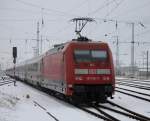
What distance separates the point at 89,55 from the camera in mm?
21031

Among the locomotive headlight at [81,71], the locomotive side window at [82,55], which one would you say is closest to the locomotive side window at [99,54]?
the locomotive side window at [82,55]

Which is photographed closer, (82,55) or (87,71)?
(87,71)

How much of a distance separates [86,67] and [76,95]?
1362 mm

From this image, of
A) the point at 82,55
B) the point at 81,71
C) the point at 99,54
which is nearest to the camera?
the point at 81,71

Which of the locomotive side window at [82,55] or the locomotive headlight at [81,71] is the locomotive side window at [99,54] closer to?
the locomotive side window at [82,55]

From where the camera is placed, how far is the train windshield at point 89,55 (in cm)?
2088

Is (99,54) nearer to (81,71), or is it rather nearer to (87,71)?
(87,71)

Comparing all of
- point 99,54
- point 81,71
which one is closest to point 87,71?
point 81,71

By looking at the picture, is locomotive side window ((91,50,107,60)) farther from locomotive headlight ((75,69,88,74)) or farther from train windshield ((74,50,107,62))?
locomotive headlight ((75,69,88,74))

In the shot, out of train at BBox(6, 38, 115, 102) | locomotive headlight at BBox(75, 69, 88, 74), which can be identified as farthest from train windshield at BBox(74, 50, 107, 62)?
locomotive headlight at BBox(75, 69, 88, 74)

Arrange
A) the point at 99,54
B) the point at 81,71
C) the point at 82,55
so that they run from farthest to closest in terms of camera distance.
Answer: the point at 99,54
the point at 82,55
the point at 81,71

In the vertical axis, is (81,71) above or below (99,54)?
below

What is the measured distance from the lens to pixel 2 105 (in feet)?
60.6

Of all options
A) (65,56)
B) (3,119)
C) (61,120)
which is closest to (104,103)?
(65,56)
